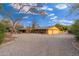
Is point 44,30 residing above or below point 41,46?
above

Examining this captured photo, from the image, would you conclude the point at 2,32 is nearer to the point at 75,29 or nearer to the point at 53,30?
the point at 53,30

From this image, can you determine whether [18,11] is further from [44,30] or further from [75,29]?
[75,29]

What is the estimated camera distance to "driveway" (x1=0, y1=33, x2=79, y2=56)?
2.17m

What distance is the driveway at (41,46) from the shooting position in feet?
7.11

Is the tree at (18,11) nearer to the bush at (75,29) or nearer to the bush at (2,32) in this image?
the bush at (2,32)

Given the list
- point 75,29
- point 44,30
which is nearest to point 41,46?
point 44,30

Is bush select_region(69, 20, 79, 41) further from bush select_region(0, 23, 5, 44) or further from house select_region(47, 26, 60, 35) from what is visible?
bush select_region(0, 23, 5, 44)

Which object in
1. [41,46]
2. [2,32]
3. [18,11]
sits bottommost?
[41,46]

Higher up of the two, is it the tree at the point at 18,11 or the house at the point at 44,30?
the tree at the point at 18,11

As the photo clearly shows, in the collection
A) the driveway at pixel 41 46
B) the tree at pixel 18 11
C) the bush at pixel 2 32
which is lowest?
the driveway at pixel 41 46

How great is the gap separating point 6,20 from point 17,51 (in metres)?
0.33

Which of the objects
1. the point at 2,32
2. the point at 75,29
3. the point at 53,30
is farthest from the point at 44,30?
the point at 2,32

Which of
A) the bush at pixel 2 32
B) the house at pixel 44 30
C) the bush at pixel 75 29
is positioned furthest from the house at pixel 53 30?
the bush at pixel 2 32

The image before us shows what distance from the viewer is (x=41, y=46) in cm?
218
